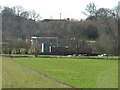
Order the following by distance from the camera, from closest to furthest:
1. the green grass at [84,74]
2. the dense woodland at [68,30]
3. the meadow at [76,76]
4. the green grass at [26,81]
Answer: the green grass at [26,81] → the meadow at [76,76] → the green grass at [84,74] → the dense woodland at [68,30]

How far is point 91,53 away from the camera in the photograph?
7331cm

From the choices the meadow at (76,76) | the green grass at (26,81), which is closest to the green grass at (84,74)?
the meadow at (76,76)

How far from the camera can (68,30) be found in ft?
316

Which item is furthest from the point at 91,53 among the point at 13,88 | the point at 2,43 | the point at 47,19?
the point at 13,88

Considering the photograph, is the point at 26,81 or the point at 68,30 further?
the point at 68,30

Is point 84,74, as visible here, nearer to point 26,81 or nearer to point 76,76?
point 76,76

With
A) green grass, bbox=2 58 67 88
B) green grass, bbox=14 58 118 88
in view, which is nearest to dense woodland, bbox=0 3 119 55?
green grass, bbox=14 58 118 88

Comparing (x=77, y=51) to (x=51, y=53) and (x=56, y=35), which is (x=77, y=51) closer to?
(x=51, y=53)

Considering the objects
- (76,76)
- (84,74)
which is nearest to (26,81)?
(76,76)

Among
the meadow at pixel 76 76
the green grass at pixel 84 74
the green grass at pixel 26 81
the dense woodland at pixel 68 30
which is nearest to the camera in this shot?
the green grass at pixel 26 81

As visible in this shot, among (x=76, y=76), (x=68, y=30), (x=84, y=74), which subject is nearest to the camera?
(x=76, y=76)

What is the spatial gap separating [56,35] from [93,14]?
54.3ft

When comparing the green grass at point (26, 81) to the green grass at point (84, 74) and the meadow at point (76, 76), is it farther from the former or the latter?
the green grass at point (84, 74)

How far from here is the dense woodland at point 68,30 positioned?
247 ft
